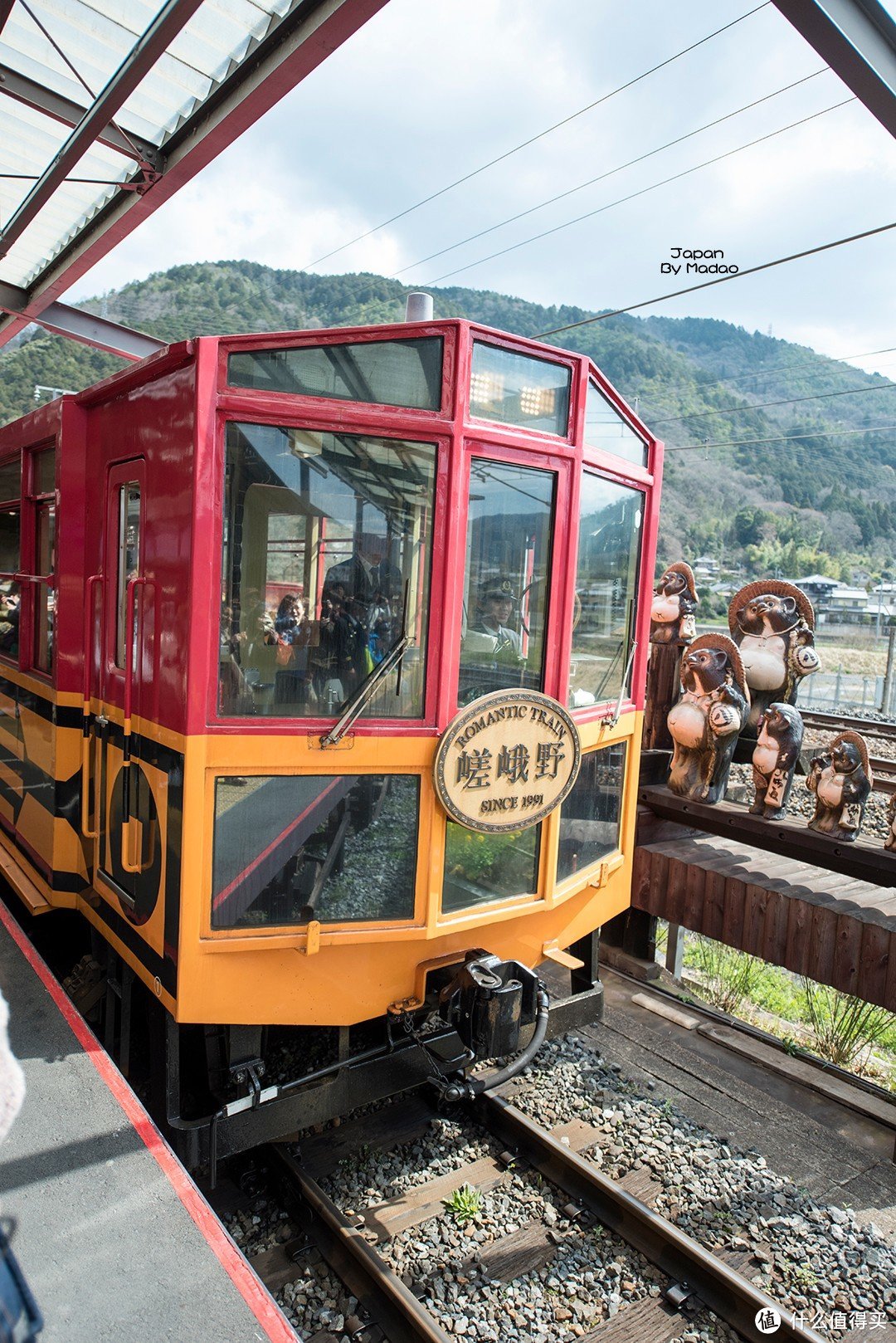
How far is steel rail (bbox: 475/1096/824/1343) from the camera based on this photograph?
126 inches

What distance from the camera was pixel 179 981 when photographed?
3170 mm

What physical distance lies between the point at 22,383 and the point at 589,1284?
41.6m

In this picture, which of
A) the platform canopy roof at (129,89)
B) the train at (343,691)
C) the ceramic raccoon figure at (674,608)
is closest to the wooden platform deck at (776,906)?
the ceramic raccoon figure at (674,608)

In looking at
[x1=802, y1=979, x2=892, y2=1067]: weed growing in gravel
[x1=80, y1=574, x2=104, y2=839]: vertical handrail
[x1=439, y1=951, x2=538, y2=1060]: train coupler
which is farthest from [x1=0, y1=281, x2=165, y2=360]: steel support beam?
[x1=802, y1=979, x2=892, y2=1067]: weed growing in gravel

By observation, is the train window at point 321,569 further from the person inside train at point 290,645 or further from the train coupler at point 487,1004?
the train coupler at point 487,1004

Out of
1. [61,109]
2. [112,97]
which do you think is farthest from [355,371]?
[61,109]

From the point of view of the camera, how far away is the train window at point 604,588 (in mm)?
3896

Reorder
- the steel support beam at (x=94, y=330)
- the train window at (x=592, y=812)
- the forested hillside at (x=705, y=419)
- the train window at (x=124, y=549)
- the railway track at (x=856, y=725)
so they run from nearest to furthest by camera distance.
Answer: the train window at (x=124, y=549), the train window at (x=592, y=812), the steel support beam at (x=94, y=330), the railway track at (x=856, y=725), the forested hillside at (x=705, y=419)

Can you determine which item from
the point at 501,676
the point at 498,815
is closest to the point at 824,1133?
the point at 498,815

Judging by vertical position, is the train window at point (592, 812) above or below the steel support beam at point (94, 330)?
below

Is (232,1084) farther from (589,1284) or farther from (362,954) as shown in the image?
(589,1284)

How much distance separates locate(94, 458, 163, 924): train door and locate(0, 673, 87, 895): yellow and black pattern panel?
0.98 ft

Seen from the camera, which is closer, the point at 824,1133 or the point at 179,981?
the point at 179,981

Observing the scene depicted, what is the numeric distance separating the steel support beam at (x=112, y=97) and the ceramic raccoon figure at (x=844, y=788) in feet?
17.0
